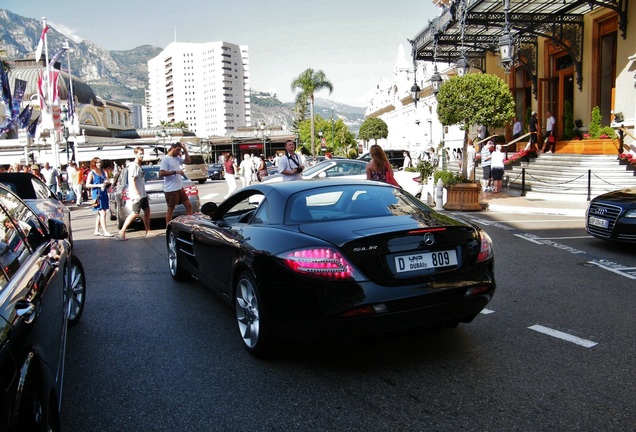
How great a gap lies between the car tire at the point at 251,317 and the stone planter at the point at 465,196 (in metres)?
11.2

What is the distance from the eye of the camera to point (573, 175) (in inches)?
685

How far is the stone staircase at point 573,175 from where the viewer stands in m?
16.4

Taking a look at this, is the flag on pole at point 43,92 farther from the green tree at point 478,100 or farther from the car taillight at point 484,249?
the car taillight at point 484,249

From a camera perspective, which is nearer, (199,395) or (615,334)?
(199,395)

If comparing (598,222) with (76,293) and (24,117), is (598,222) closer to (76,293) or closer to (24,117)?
(76,293)

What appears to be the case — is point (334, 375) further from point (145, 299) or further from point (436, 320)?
point (145, 299)

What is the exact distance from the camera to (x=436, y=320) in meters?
3.86

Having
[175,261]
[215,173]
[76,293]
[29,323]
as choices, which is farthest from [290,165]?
[215,173]

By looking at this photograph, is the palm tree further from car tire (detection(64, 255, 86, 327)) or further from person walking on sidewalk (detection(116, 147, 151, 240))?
car tire (detection(64, 255, 86, 327))

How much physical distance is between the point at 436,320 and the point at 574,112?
22149 mm

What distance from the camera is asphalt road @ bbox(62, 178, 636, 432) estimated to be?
326 cm

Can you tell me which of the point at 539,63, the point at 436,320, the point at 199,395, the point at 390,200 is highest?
the point at 539,63

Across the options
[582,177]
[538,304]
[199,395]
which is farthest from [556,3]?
[199,395]

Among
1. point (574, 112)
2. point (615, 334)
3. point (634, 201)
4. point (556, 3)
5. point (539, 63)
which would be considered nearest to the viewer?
point (615, 334)
